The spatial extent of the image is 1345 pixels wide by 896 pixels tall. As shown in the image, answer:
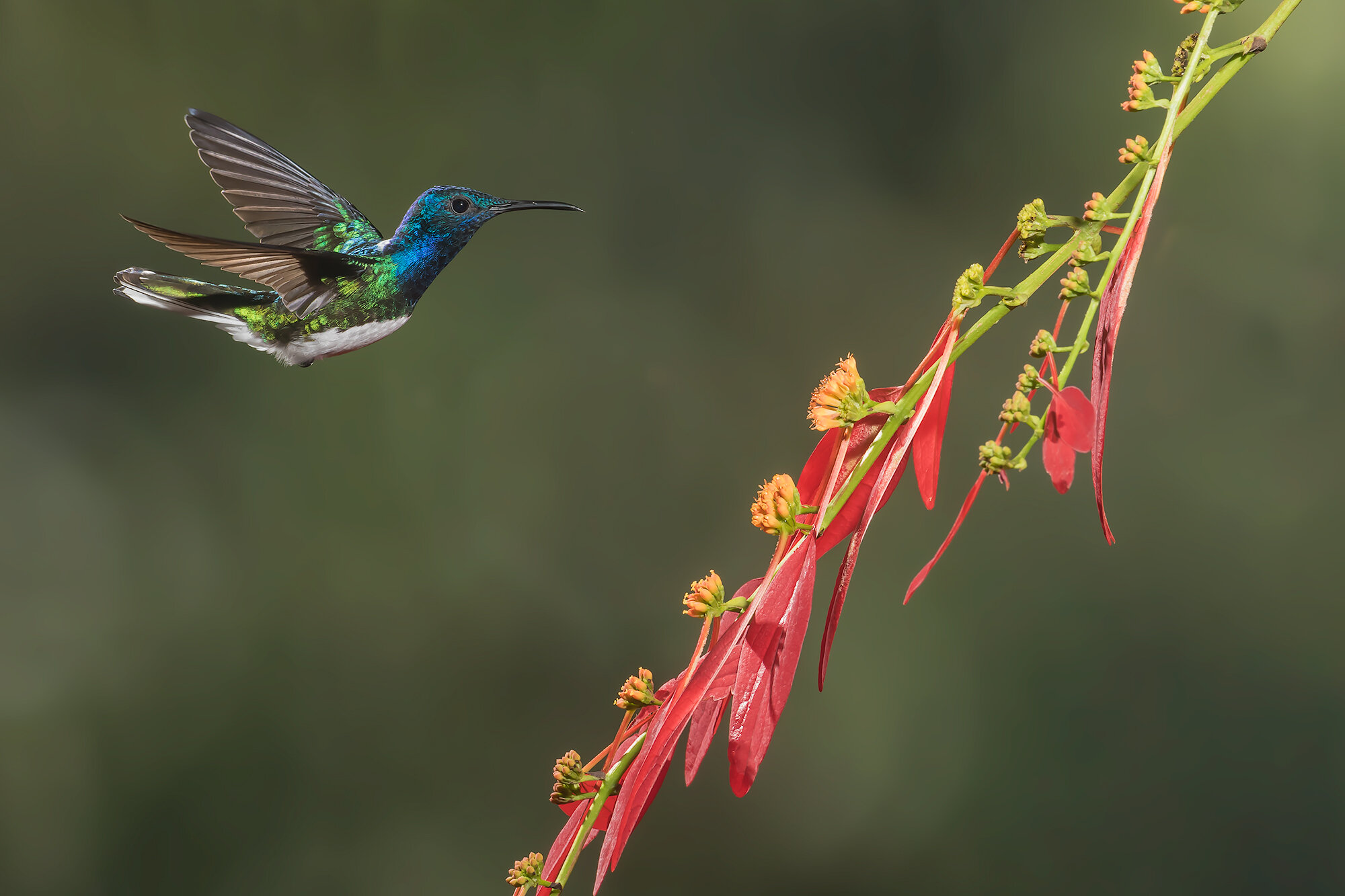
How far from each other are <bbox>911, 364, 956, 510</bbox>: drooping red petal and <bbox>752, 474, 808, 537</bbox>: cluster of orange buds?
0.07ft

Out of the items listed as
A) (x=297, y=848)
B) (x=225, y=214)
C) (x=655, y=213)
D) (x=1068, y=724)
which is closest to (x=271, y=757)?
(x=297, y=848)

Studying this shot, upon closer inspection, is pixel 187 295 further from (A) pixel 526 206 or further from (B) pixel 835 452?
(B) pixel 835 452

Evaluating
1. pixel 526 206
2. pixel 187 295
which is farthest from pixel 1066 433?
pixel 187 295

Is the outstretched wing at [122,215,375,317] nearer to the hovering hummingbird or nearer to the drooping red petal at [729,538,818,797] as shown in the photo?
the hovering hummingbird

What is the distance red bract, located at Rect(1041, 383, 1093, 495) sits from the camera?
163 mm

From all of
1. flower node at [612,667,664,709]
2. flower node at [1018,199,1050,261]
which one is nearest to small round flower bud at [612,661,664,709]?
flower node at [612,667,664,709]

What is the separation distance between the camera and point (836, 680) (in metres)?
0.97

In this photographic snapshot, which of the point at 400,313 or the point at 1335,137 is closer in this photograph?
the point at 400,313

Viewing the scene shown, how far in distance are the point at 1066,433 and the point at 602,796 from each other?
108 millimetres

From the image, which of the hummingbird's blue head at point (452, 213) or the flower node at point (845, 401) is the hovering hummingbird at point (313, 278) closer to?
the hummingbird's blue head at point (452, 213)

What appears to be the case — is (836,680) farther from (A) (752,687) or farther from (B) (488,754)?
(A) (752,687)

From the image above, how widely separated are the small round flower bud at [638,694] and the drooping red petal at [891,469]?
32 millimetres

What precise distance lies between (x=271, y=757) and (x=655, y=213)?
0.69 m

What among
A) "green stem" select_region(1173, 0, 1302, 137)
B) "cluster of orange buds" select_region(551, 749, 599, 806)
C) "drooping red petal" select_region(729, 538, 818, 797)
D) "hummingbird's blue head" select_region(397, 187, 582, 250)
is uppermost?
"hummingbird's blue head" select_region(397, 187, 582, 250)
